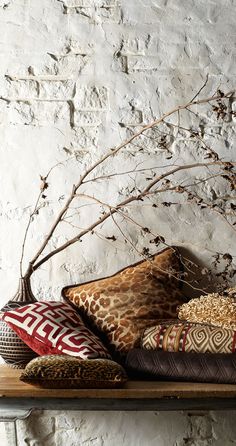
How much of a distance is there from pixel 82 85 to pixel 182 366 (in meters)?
1.62

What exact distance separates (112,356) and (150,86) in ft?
4.62

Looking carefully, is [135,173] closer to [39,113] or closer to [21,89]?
[39,113]

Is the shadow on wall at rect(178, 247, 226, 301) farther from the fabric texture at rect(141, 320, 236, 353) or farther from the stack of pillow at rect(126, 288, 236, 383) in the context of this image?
the fabric texture at rect(141, 320, 236, 353)

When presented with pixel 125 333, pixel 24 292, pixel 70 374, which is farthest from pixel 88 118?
pixel 70 374

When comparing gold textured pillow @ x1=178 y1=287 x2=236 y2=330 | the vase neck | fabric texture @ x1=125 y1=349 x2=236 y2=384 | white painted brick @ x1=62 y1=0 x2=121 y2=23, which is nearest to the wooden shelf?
fabric texture @ x1=125 y1=349 x2=236 y2=384

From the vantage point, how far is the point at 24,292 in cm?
367

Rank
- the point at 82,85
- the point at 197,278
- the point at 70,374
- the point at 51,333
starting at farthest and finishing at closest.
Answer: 1. the point at 82,85
2. the point at 197,278
3. the point at 51,333
4. the point at 70,374

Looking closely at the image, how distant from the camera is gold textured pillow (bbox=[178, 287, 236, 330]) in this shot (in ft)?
11.0

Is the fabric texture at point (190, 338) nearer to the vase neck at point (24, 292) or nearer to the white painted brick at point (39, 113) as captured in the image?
the vase neck at point (24, 292)

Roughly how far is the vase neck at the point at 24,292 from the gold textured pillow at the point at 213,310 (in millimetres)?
720

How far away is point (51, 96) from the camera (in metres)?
4.01

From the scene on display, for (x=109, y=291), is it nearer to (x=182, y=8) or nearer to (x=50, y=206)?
(x=50, y=206)

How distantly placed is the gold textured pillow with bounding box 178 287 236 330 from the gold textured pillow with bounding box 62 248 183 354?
0.15 metres

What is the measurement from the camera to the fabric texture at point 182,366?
10.2 ft
